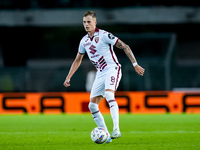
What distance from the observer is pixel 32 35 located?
2886cm

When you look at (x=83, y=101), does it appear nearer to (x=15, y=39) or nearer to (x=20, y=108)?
(x=20, y=108)

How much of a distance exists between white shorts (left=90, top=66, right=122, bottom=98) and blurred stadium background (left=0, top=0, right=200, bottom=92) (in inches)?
498

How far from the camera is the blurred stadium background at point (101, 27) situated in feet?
69.5

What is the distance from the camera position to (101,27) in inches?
1087

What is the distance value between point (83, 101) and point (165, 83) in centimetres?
553

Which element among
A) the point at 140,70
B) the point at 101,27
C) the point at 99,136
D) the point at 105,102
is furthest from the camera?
the point at 101,27

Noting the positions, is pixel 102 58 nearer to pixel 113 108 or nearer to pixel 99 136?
pixel 113 108

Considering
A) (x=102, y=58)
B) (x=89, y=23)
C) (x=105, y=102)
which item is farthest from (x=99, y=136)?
(x=105, y=102)

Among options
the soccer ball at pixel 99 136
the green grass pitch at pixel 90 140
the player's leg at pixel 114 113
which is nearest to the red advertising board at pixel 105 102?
the green grass pitch at pixel 90 140

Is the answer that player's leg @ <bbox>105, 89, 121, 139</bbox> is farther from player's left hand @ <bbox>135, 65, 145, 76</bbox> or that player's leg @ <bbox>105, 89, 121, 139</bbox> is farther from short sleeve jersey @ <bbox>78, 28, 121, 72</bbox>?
player's left hand @ <bbox>135, 65, 145, 76</bbox>

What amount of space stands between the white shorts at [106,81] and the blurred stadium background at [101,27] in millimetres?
12657

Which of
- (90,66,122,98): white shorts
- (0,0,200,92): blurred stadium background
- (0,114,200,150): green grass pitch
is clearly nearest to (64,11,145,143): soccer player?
(90,66,122,98): white shorts

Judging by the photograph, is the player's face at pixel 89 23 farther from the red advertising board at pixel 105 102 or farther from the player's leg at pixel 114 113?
the red advertising board at pixel 105 102

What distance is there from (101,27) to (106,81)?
20.0 m
